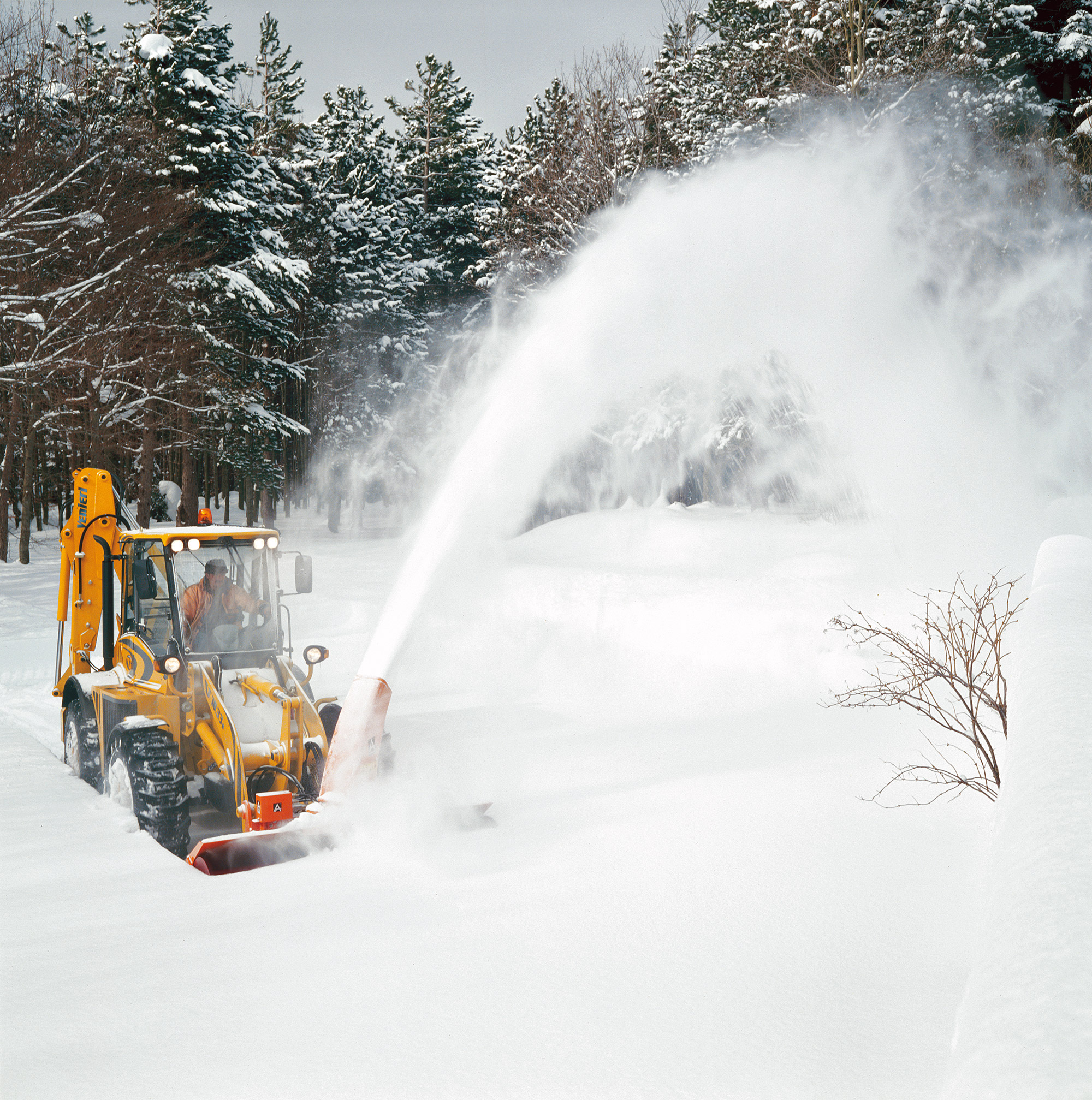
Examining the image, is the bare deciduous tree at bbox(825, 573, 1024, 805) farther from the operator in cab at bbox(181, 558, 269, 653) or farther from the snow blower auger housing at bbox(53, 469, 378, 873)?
the operator in cab at bbox(181, 558, 269, 653)

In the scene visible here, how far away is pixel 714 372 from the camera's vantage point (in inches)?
725

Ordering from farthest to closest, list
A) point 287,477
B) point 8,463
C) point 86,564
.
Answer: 1. point 287,477
2. point 8,463
3. point 86,564

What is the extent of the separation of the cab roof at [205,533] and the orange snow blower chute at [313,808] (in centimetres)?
159

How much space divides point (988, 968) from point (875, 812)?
5.37 metres

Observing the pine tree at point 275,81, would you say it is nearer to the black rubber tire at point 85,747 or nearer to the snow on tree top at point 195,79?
the snow on tree top at point 195,79

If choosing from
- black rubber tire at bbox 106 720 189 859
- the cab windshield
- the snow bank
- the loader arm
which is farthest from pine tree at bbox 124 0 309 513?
the snow bank

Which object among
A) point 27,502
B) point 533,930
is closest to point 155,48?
point 27,502

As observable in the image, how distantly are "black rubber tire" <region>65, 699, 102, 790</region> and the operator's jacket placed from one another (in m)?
1.47

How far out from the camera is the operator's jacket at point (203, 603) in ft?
22.0

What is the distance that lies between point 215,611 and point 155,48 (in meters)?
21.7

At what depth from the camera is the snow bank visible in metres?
0.95

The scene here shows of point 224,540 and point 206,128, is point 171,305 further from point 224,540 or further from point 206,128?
point 224,540

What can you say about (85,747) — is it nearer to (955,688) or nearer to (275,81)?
(955,688)

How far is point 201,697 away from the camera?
6605 millimetres
